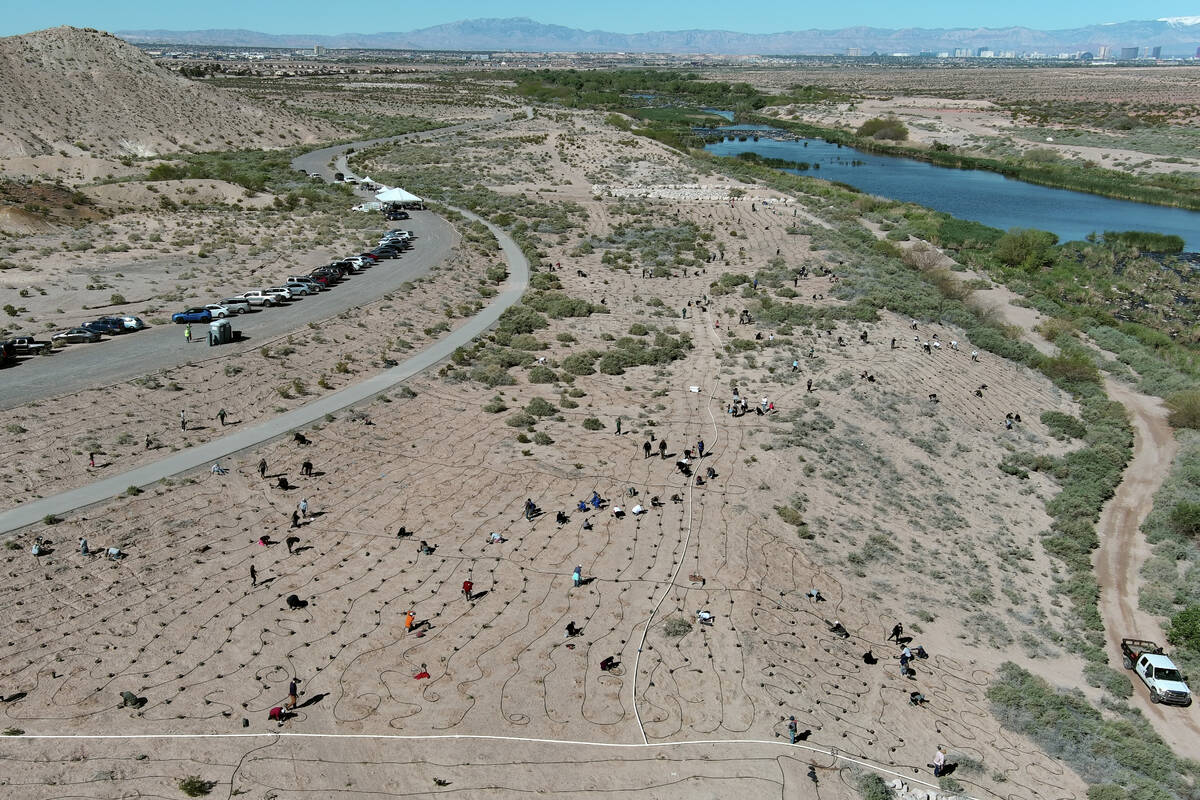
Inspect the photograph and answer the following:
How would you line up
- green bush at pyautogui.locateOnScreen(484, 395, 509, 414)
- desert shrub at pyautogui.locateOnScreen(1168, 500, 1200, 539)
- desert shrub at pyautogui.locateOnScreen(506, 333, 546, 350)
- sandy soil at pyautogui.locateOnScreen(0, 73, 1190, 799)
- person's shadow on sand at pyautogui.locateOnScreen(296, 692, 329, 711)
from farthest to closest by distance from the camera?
1. desert shrub at pyautogui.locateOnScreen(506, 333, 546, 350)
2. green bush at pyautogui.locateOnScreen(484, 395, 509, 414)
3. desert shrub at pyautogui.locateOnScreen(1168, 500, 1200, 539)
4. person's shadow on sand at pyautogui.locateOnScreen(296, 692, 329, 711)
5. sandy soil at pyautogui.locateOnScreen(0, 73, 1190, 799)

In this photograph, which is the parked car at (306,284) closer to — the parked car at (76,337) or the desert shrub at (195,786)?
the parked car at (76,337)

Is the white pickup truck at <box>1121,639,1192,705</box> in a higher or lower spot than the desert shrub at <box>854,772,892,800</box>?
lower

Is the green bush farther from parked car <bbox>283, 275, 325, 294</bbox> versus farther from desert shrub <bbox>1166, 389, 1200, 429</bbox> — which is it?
desert shrub <bbox>1166, 389, 1200, 429</bbox>

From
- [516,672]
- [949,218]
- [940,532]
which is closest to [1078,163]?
[949,218]

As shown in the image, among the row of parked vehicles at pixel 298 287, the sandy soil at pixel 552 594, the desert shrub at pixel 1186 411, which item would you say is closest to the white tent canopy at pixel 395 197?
the row of parked vehicles at pixel 298 287

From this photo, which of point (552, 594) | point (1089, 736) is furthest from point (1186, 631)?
point (552, 594)

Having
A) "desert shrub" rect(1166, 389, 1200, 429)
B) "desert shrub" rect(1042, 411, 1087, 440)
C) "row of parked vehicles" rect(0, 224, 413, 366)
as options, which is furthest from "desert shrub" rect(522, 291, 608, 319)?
"desert shrub" rect(1166, 389, 1200, 429)

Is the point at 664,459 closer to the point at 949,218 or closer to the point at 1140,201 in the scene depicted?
the point at 949,218

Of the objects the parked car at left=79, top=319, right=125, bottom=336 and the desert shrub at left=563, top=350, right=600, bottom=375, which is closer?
the parked car at left=79, top=319, right=125, bottom=336
